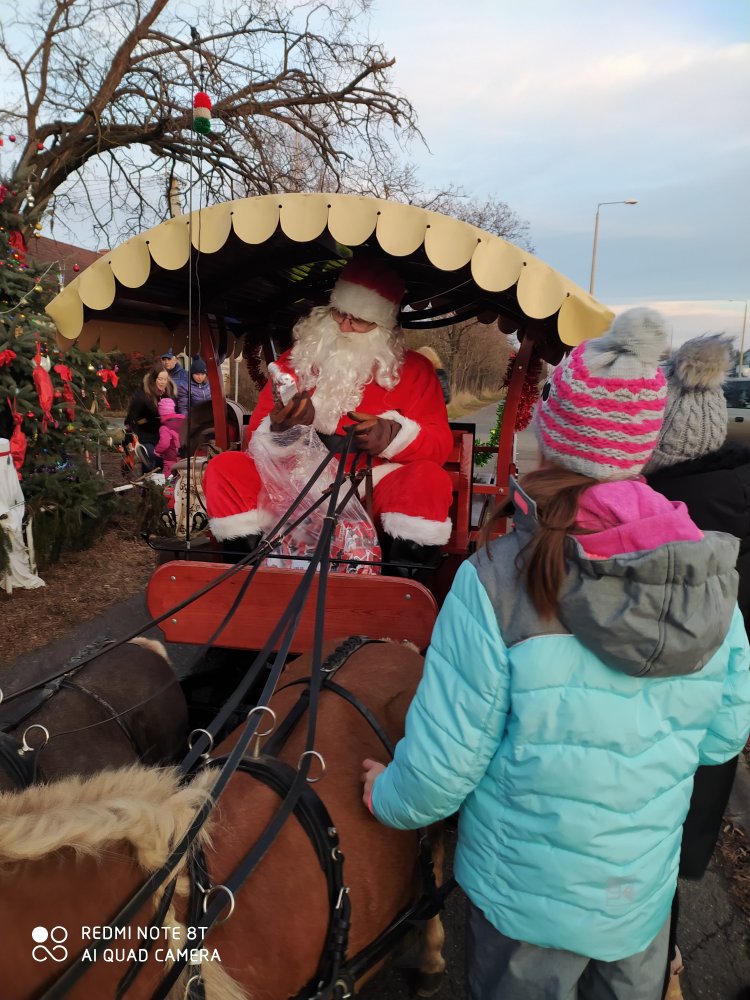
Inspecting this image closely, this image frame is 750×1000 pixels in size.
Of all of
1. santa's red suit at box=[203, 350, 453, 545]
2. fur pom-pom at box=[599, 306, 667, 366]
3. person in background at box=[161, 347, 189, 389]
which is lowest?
santa's red suit at box=[203, 350, 453, 545]

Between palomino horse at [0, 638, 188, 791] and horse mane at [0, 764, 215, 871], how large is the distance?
1.26 feet

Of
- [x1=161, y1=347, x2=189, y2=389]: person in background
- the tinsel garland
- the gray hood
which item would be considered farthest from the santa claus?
[x1=161, y1=347, x2=189, y2=389]: person in background

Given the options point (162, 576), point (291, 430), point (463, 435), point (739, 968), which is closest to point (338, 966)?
point (162, 576)

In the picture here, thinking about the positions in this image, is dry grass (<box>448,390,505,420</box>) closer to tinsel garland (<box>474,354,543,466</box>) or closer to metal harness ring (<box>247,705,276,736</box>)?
tinsel garland (<box>474,354,543,466</box>)

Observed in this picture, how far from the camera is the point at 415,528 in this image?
2.95 meters

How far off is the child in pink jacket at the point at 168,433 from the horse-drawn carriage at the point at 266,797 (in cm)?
581

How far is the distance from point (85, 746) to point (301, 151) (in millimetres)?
13265

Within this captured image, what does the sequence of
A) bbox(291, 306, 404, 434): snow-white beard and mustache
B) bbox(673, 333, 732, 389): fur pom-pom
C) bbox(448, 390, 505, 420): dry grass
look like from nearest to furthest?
bbox(673, 333, 732, 389): fur pom-pom → bbox(291, 306, 404, 434): snow-white beard and mustache → bbox(448, 390, 505, 420): dry grass

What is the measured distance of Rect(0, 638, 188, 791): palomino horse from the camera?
1784 millimetres

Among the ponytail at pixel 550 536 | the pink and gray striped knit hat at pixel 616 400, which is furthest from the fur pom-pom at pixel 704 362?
the ponytail at pixel 550 536

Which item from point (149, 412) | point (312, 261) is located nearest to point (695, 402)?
point (312, 261)

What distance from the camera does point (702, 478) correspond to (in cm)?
206

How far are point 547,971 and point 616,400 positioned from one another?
114cm

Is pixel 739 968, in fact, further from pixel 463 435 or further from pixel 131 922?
pixel 463 435
